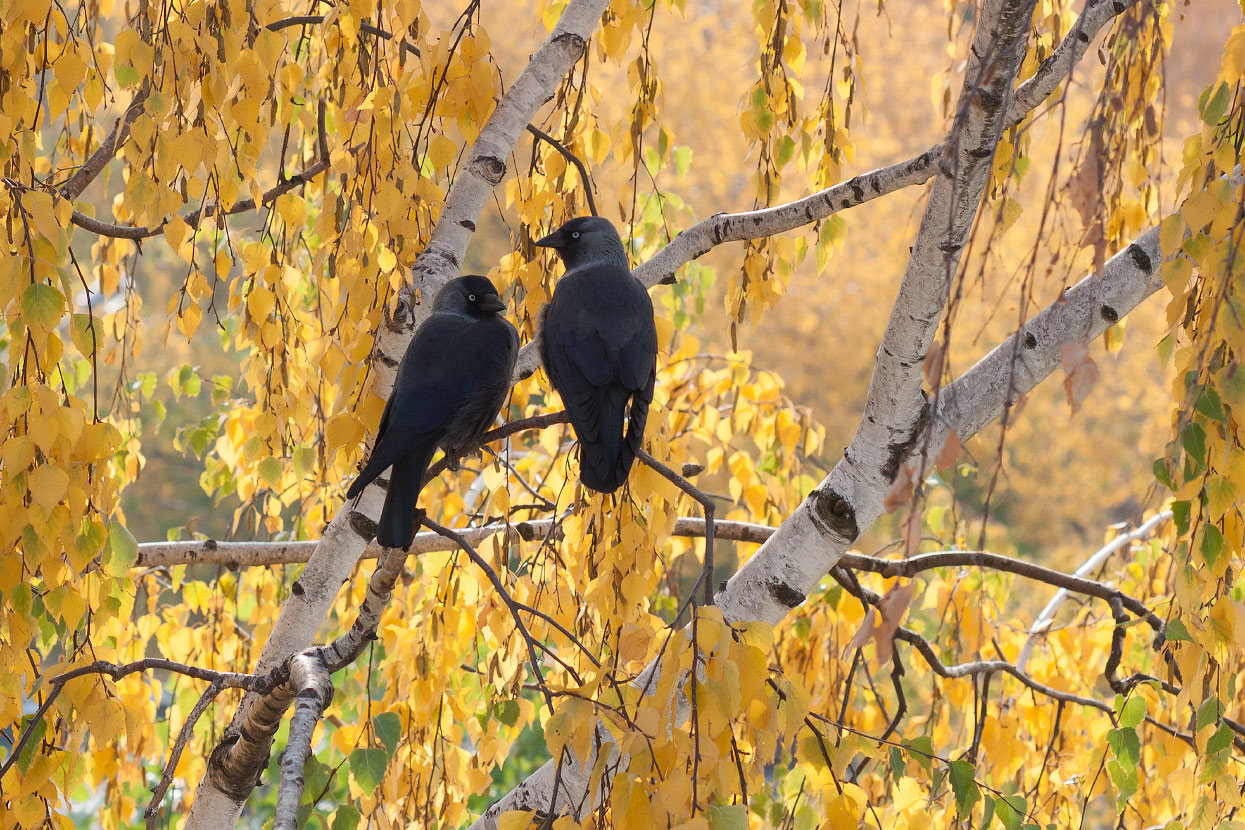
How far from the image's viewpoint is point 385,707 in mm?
1979

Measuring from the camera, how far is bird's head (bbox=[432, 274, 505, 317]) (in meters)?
1.44

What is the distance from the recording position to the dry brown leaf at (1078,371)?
72cm

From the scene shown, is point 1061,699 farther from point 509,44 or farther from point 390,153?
point 509,44

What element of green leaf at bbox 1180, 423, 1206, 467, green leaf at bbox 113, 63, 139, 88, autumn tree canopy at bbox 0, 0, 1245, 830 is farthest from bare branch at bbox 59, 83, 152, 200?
green leaf at bbox 1180, 423, 1206, 467

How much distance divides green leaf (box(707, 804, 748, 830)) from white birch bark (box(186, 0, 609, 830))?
2.54 ft

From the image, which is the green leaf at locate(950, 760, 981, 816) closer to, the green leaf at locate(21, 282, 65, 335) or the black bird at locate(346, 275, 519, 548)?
the black bird at locate(346, 275, 519, 548)

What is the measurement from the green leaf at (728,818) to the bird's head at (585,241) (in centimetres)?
89

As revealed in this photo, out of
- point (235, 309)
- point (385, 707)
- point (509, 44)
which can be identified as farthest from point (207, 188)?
point (509, 44)

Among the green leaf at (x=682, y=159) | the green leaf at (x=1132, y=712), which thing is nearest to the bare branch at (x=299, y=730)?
the green leaf at (x=1132, y=712)

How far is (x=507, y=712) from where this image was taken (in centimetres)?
154

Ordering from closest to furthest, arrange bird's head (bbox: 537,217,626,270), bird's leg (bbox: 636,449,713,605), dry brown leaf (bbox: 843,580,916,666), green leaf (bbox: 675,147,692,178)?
dry brown leaf (bbox: 843,580,916,666), bird's leg (bbox: 636,449,713,605), bird's head (bbox: 537,217,626,270), green leaf (bbox: 675,147,692,178)

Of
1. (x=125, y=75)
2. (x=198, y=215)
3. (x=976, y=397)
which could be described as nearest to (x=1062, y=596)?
(x=976, y=397)

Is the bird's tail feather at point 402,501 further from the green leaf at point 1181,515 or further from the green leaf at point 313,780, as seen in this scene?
the green leaf at point 1181,515

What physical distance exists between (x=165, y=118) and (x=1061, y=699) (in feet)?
5.20
